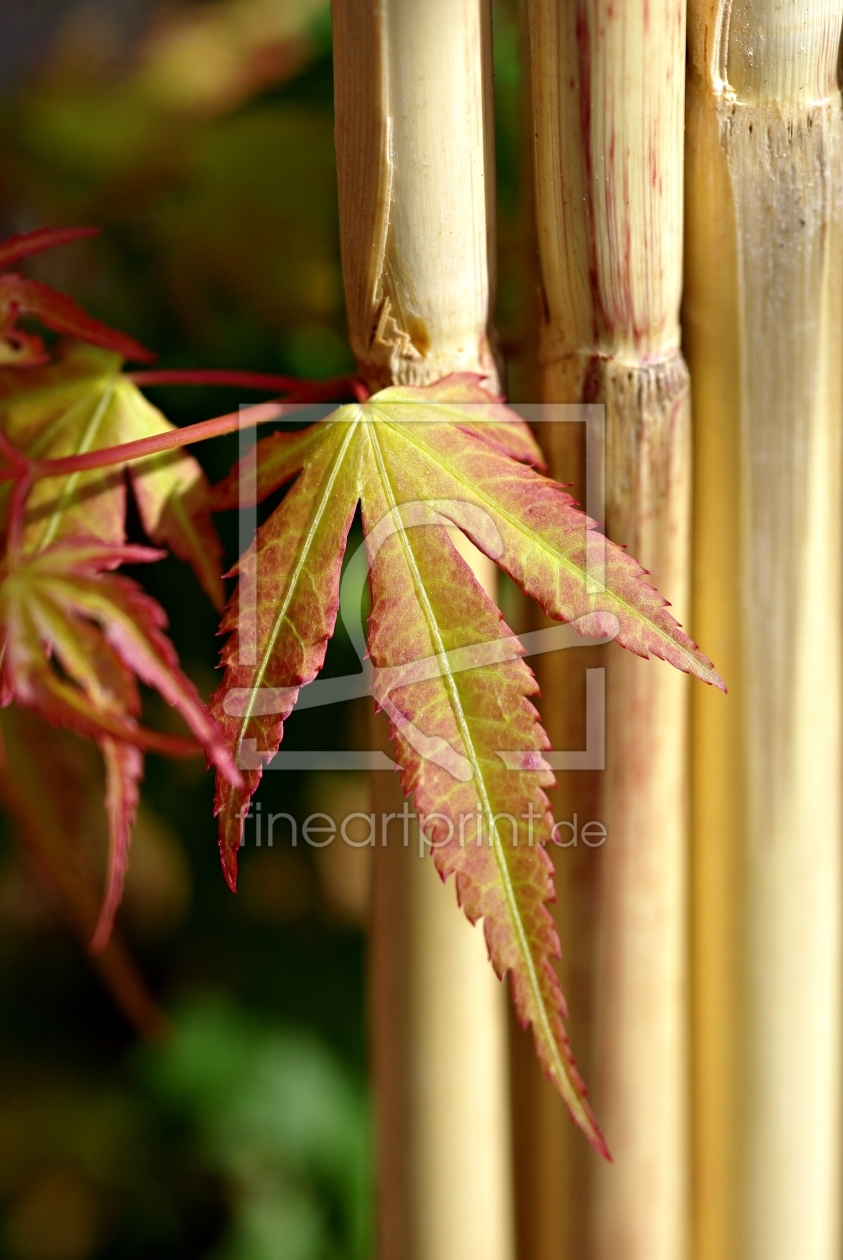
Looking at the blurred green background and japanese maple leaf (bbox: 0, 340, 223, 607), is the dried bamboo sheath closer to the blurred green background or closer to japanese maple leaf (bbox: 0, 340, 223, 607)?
japanese maple leaf (bbox: 0, 340, 223, 607)

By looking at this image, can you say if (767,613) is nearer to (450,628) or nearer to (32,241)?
(450,628)

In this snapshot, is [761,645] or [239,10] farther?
[239,10]

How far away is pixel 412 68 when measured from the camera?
0.28 m

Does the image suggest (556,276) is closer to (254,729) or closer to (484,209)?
(484,209)

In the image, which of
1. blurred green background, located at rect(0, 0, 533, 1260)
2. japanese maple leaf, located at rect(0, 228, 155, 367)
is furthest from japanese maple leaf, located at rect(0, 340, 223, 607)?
blurred green background, located at rect(0, 0, 533, 1260)

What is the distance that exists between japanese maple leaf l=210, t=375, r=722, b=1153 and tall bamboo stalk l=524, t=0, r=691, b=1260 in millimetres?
44

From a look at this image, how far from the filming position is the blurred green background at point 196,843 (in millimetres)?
529

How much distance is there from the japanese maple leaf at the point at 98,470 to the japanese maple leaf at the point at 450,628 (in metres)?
0.05

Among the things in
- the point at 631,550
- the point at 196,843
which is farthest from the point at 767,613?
the point at 196,843

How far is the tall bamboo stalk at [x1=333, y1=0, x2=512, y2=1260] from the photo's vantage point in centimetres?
29

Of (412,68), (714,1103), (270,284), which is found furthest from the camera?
(270,284)

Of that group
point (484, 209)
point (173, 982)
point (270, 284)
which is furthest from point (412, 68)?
point (173, 982)

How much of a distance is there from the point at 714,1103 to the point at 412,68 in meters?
0.35

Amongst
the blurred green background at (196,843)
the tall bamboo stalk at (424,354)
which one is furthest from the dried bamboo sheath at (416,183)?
the blurred green background at (196,843)
